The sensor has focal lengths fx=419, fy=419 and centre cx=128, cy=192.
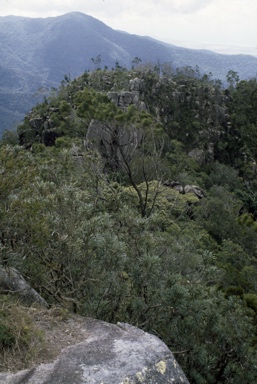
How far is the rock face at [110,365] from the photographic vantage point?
371cm

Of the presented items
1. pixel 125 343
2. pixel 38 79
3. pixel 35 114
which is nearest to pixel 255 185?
pixel 35 114

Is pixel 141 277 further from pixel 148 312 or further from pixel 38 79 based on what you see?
pixel 38 79

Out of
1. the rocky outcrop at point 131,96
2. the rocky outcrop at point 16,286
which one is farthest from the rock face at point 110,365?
the rocky outcrop at point 131,96

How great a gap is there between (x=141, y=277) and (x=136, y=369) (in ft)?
6.80

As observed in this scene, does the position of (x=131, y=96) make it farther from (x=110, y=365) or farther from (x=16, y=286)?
(x=110, y=365)

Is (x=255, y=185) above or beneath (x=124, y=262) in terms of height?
beneath

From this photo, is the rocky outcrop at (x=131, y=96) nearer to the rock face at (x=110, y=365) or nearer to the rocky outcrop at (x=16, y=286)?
the rocky outcrop at (x=16, y=286)

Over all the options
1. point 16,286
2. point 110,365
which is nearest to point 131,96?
point 16,286

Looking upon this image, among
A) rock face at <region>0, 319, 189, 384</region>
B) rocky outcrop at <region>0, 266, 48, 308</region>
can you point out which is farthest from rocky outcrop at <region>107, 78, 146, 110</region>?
rock face at <region>0, 319, 189, 384</region>

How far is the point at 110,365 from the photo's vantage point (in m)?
3.88

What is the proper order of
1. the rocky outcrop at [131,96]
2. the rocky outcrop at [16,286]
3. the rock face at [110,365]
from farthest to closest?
the rocky outcrop at [131,96]
the rocky outcrop at [16,286]
the rock face at [110,365]

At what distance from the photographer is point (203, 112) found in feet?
160

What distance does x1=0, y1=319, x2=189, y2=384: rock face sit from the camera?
3705 millimetres

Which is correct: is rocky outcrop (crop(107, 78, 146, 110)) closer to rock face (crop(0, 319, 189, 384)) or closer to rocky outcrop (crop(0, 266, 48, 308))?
rocky outcrop (crop(0, 266, 48, 308))
